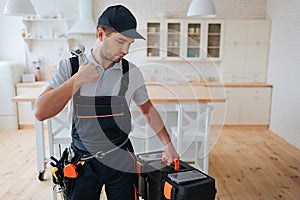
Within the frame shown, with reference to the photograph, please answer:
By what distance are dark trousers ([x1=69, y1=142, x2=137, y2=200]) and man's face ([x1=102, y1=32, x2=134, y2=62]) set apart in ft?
1.44

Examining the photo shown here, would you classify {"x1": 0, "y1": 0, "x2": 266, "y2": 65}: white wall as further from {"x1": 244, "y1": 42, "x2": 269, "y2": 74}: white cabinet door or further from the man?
the man

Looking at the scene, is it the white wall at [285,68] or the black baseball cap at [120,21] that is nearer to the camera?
the black baseball cap at [120,21]

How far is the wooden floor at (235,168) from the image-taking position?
8.71ft

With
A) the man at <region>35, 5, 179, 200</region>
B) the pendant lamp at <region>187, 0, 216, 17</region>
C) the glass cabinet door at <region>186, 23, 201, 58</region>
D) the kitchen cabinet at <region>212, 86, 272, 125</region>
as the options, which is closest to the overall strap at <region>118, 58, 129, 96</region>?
the man at <region>35, 5, 179, 200</region>

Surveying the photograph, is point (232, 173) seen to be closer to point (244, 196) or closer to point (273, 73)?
point (244, 196)

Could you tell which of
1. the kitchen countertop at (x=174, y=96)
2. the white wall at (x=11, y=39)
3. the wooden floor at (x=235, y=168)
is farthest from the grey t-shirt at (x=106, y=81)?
the white wall at (x=11, y=39)

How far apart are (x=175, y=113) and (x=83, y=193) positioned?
217 centimetres

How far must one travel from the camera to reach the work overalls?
1.19 metres

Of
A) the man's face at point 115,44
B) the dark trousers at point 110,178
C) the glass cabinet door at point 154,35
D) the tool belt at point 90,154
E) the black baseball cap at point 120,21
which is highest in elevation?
the glass cabinet door at point 154,35

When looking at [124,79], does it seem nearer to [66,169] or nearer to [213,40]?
[66,169]

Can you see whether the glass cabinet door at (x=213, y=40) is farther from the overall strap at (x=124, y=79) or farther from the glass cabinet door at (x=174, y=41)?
the overall strap at (x=124, y=79)

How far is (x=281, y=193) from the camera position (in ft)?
8.68

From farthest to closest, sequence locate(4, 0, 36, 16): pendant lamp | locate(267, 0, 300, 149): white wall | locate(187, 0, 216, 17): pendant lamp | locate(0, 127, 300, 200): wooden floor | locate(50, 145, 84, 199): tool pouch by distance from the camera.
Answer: locate(267, 0, 300, 149): white wall, locate(187, 0, 216, 17): pendant lamp, locate(4, 0, 36, 16): pendant lamp, locate(0, 127, 300, 200): wooden floor, locate(50, 145, 84, 199): tool pouch

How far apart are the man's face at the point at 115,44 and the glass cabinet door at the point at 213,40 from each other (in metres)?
3.97
